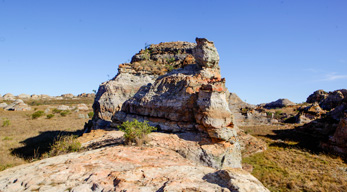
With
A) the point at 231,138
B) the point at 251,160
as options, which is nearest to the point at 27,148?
the point at 231,138

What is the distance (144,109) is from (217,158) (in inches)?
203

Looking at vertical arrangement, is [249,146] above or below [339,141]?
below

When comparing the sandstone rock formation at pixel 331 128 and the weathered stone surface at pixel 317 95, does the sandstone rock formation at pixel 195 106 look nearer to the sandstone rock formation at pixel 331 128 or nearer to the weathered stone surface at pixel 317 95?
the sandstone rock formation at pixel 331 128

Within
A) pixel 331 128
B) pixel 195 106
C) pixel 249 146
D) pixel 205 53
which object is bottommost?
pixel 249 146

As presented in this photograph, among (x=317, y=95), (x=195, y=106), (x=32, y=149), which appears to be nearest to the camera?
(x=195, y=106)

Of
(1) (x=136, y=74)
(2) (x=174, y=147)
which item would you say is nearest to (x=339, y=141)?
(2) (x=174, y=147)

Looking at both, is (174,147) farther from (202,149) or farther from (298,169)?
(298,169)

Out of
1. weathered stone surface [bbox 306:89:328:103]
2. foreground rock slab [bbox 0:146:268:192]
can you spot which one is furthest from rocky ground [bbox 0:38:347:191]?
weathered stone surface [bbox 306:89:328:103]

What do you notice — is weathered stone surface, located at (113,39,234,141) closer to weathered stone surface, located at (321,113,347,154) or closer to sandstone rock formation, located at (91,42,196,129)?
sandstone rock formation, located at (91,42,196,129)

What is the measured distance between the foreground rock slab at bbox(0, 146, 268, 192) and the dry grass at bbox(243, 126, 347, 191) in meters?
5.82

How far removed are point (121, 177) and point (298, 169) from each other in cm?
1038

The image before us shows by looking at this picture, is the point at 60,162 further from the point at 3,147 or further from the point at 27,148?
the point at 3,147

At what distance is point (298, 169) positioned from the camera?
1059 cm

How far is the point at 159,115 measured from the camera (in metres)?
10.6
